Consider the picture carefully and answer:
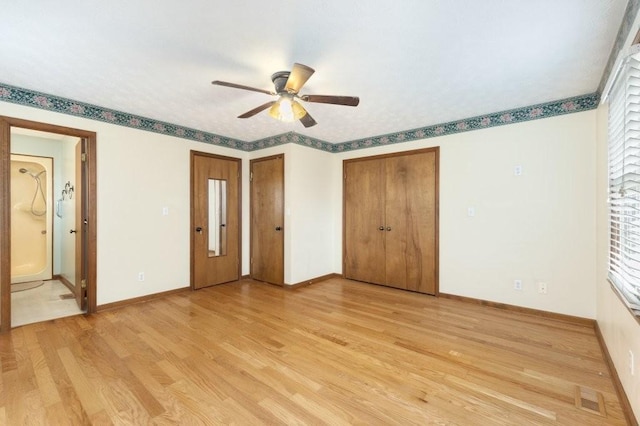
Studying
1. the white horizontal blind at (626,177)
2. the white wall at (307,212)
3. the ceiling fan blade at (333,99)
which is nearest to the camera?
the white horizontal blind at (626,177)

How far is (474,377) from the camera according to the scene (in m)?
2.03

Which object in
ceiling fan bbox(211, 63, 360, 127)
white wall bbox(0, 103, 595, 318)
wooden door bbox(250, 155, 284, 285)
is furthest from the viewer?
wooden door bbox(250, 155, 284, 285)

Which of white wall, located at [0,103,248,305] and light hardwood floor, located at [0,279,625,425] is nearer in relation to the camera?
light hardwood floor, located at [0,279,625,425]

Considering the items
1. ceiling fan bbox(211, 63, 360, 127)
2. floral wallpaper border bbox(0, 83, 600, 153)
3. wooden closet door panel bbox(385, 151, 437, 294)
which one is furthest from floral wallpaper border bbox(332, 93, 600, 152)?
ceiling fan bbox(211, 63, 360, 127)

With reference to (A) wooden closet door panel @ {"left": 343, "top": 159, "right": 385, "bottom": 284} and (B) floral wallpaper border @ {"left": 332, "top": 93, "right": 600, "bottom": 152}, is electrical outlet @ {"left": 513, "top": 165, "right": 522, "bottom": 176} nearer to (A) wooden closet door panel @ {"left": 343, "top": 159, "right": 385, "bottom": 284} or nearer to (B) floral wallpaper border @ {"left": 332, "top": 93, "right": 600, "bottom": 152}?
(B) floral wallpaper border @ {"left": 332, "top": 93, "right": 600, "bottom": 152}

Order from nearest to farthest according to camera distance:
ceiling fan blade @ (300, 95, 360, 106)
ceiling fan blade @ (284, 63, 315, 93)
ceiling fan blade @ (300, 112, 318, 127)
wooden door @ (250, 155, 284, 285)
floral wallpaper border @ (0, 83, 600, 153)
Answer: ceiling fan blade @ (284, 63, 315, 93)
ceiling fan blade @ (300, 95, 360, 106)
ceiling fan blade @ (300, 112, 318, 127)
floral wallpaper border @ (0, 83, 600, 153)
wooden door @ (250, 155, 284, 285)

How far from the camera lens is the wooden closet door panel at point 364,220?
452cm

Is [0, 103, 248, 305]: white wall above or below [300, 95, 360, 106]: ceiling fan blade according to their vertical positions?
below

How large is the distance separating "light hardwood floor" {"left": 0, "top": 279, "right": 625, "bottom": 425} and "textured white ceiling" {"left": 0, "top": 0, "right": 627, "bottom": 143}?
7.66 ft

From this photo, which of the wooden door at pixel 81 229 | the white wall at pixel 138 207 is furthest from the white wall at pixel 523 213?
the wooden door at pixel 81 229

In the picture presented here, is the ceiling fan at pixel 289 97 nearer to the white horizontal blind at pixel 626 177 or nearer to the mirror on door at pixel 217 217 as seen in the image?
the white horizontal blind at pixel 626 177

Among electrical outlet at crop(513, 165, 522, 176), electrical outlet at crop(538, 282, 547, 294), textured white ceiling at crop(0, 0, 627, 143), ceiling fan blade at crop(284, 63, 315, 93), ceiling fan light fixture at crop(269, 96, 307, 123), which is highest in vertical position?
textured white ceiling at crop(0, 0, 627, 143)

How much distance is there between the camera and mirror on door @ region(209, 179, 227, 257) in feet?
14.5

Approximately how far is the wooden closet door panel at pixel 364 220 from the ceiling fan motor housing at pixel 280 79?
2.48 meters
